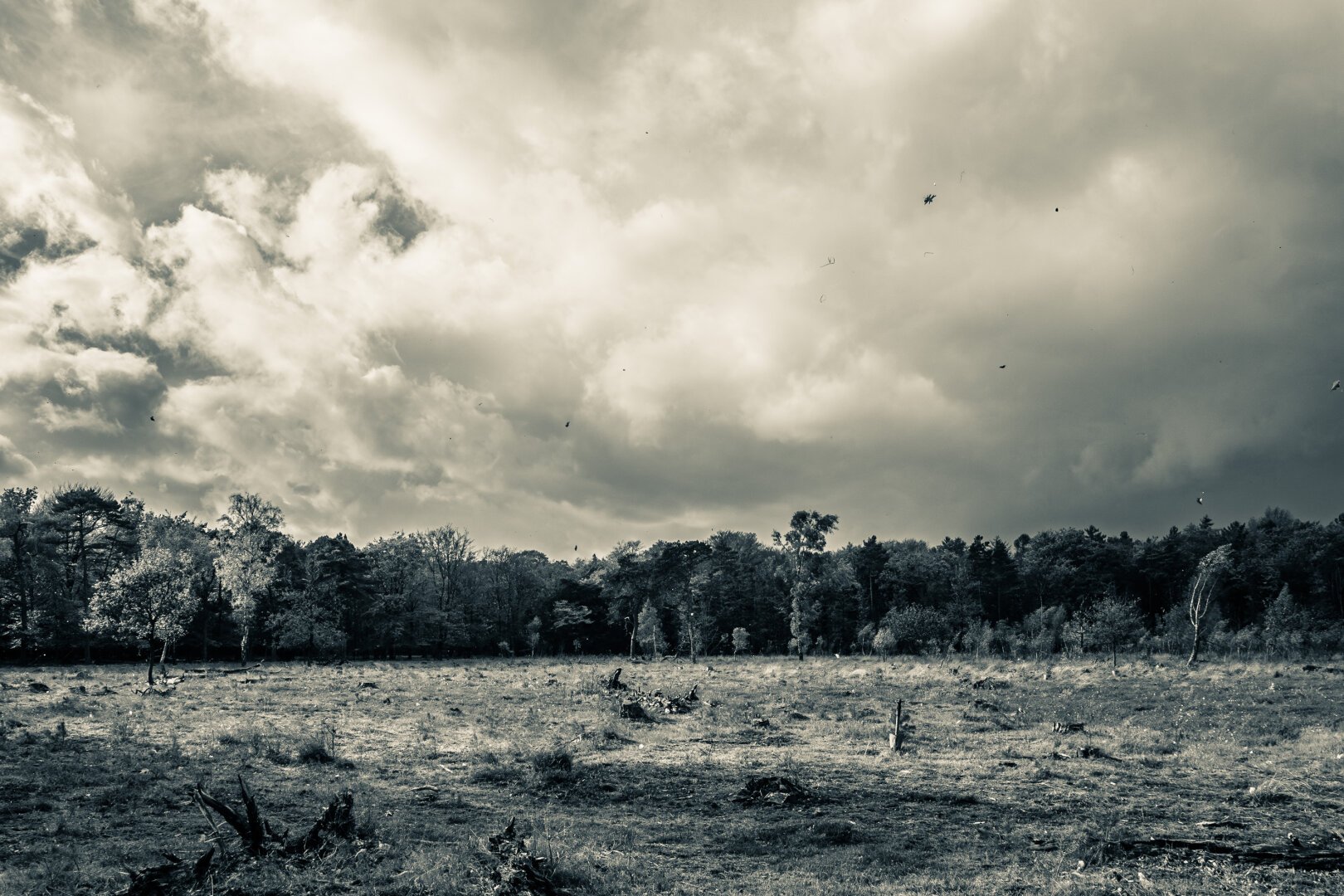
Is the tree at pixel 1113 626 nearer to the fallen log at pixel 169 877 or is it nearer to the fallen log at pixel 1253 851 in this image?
the fallen log at pixel 1253 851

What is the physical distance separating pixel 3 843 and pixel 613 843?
9.66 metres

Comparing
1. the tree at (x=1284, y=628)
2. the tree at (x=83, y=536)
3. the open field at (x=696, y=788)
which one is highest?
the tree at (x=83, y=536)

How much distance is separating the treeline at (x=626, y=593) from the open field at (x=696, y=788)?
2151 cm

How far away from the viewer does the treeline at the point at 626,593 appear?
192 ft

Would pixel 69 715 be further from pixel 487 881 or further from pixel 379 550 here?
pixel 379 550

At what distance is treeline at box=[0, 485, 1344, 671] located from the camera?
5838 cm

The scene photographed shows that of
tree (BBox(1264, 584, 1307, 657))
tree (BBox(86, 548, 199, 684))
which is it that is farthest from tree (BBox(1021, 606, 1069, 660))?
tree (BBox(86, 548, 199, 684))

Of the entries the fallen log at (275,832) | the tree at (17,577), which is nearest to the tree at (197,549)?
the tree at (17,577)

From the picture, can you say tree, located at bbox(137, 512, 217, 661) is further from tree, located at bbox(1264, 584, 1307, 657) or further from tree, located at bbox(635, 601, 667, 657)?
tree, located at bbox(1264, 584, 1307, 657)

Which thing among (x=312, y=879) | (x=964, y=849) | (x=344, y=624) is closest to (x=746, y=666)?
(x=344, y=624)

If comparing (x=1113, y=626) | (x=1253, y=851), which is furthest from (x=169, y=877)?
(x=1113, y=626)

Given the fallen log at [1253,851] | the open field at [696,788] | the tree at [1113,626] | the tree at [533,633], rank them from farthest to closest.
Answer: the tree at [533,633], the tree at [1113,626], the fallen log at [1253,851], the open field at [696,788]

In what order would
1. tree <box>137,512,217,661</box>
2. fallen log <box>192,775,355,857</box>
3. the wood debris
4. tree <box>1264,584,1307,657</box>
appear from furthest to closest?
tree <box>137,512,217,661</box> < tree <box>1264,584,1307,657</box> < the wood debris < fallen log <box>192,775,355,857</box>

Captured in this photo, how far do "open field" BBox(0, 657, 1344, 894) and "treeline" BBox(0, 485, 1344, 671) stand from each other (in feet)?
70.6
